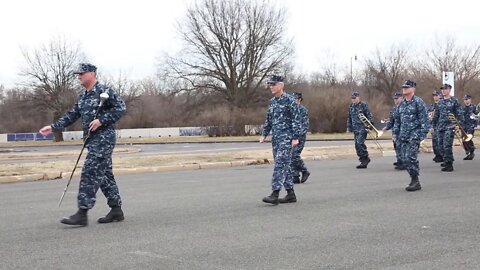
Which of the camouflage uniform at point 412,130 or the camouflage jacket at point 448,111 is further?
the camouflage jacket at point 448,111

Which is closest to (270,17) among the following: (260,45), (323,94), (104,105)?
(260,45)

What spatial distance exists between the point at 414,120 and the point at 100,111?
19.8ft

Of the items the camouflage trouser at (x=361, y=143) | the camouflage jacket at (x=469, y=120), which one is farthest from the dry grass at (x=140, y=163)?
the camouflage jacket at (x=469, y=120)

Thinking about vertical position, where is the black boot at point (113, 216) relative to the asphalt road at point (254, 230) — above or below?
above

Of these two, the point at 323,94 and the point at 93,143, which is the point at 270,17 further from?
the point at 93,143

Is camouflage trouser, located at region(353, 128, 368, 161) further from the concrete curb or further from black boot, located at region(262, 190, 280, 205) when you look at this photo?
black boot, located at region(262, 190, 280, 205)

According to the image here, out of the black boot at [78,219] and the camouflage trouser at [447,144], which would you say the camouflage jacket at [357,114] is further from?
the black boot at [78,219]

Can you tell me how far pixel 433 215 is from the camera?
816 centimetres

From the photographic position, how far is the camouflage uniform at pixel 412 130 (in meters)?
10.9

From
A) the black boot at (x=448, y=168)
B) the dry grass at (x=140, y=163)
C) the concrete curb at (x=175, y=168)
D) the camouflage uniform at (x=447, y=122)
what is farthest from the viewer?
the dry grass at (x=140, y=163)

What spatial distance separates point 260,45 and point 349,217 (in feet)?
164

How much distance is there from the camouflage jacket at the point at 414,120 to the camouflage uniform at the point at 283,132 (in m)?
2.81

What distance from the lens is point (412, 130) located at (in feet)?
36.4

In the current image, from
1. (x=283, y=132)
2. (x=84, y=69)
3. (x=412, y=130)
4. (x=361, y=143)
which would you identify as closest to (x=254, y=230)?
(x=283, y=132)
